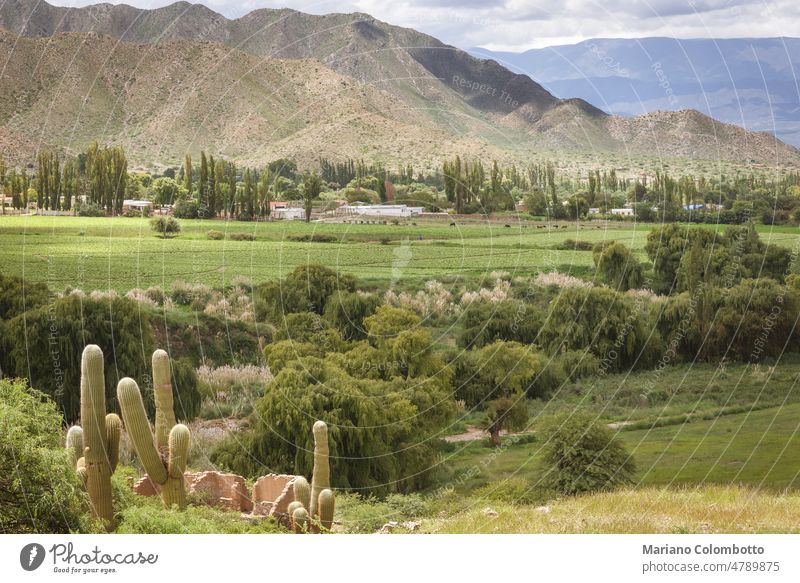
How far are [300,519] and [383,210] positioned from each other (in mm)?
4044

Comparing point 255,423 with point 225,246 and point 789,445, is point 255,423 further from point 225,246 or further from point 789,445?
point 789,445

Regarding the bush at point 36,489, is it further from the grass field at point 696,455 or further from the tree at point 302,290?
the grass field at point 696,455

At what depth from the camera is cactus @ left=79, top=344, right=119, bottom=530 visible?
10.3 meters

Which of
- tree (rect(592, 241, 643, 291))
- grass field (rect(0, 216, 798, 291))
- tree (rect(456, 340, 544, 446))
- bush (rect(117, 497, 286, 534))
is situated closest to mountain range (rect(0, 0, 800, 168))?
grass field (rect(0, 216, 798, 291))

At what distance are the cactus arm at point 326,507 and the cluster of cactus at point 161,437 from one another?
141 cm

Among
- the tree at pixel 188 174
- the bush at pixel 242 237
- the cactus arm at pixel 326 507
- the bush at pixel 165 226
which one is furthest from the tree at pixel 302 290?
the cactus arm at pixel 326 507

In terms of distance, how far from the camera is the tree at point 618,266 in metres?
14.3

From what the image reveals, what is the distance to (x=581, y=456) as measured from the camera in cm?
1311

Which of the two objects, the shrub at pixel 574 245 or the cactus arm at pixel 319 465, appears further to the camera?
the shrub at pixel 574 245

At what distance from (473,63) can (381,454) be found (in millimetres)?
4896

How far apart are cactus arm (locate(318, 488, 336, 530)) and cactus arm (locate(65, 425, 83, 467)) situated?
8.28 ft

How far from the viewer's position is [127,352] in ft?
43.1

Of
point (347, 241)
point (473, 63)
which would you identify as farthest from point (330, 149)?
point (473, 63)
